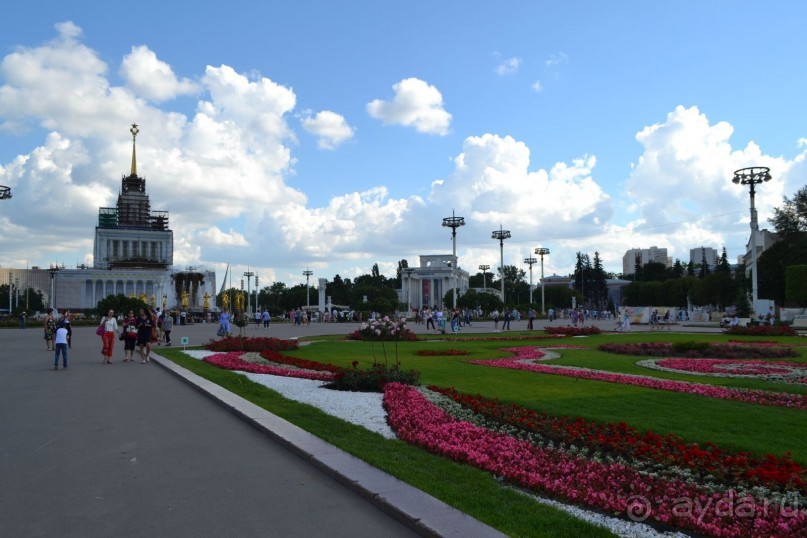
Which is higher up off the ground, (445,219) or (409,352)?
(445,219)

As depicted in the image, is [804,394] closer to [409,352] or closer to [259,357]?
[409,352]

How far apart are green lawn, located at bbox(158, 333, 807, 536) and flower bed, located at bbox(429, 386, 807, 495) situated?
662 millimetres

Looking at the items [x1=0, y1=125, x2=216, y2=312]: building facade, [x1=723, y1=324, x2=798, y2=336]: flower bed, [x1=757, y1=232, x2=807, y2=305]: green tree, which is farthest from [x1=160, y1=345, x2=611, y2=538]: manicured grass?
[x1=0, y1=125, x2=216, y2=312]: building facade

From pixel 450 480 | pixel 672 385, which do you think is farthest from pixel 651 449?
pixel 672 385

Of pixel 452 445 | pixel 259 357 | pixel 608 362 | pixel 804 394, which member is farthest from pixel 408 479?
pixel 259 357

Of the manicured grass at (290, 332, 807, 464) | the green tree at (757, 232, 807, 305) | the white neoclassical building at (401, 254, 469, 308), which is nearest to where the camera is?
the manicured grass at (290, 332, 807, 464)

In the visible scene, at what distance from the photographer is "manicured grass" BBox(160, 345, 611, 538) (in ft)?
16.9

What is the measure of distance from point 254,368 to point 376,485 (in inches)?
484

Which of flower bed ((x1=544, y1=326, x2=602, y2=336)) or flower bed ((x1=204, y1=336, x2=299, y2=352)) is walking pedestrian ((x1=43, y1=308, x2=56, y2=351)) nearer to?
flower bed ((x1=204, y1=336, x2=299, y2=352))

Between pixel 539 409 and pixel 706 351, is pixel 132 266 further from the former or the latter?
pixel 539 409

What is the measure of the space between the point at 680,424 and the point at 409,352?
15687 millimetres

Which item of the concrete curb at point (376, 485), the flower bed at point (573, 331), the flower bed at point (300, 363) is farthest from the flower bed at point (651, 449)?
the flower bed at point (573, 331)

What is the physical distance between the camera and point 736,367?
17250 mm

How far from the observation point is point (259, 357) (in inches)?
868
